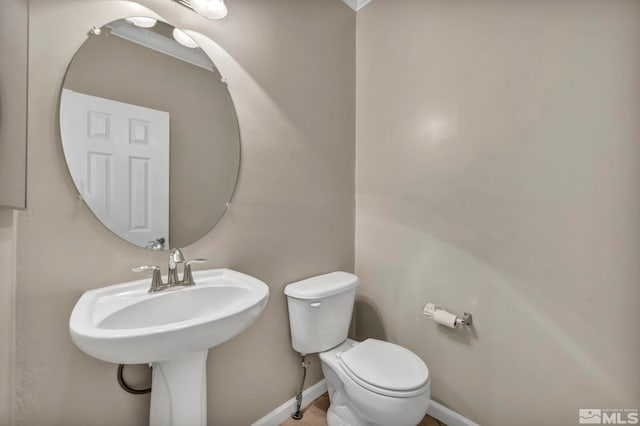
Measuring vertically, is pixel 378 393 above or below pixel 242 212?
below

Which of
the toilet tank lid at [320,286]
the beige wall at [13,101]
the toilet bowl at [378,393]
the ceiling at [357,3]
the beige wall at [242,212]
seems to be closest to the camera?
the beige wall at [13,101]

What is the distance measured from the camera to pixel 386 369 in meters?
1.16

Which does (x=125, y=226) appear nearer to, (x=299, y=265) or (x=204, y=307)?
(x=204, y=307)

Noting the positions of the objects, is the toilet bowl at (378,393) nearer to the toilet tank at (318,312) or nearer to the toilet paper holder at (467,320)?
the toilet tank at (318,312)

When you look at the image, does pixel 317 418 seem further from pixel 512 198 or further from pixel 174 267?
pixel 512 198

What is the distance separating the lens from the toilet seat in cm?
105

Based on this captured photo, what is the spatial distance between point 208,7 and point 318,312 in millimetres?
1416

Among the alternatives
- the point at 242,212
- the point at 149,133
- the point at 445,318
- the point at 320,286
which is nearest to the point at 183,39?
the point at 149,133

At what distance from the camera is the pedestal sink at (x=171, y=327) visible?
65 centimetres

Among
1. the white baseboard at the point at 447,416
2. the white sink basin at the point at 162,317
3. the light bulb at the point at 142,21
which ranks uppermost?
the light bulb at the point at 142,21

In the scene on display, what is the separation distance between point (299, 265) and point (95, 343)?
0.95 metres

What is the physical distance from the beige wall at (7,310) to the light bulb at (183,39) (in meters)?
0.81

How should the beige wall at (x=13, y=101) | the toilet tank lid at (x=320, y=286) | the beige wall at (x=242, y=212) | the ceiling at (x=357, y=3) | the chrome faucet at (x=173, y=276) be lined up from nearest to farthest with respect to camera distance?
the beige wall at (x=13, y=101), the beige wall at (x=242, y=212), the chrome faucet at (x=173, y=276), the toilet tank lid at (x=320, y=286), the ceiling at (x=357, y=3)

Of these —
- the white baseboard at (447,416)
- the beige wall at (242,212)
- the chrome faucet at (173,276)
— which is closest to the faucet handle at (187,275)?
the chrome faucet at (173,276)
